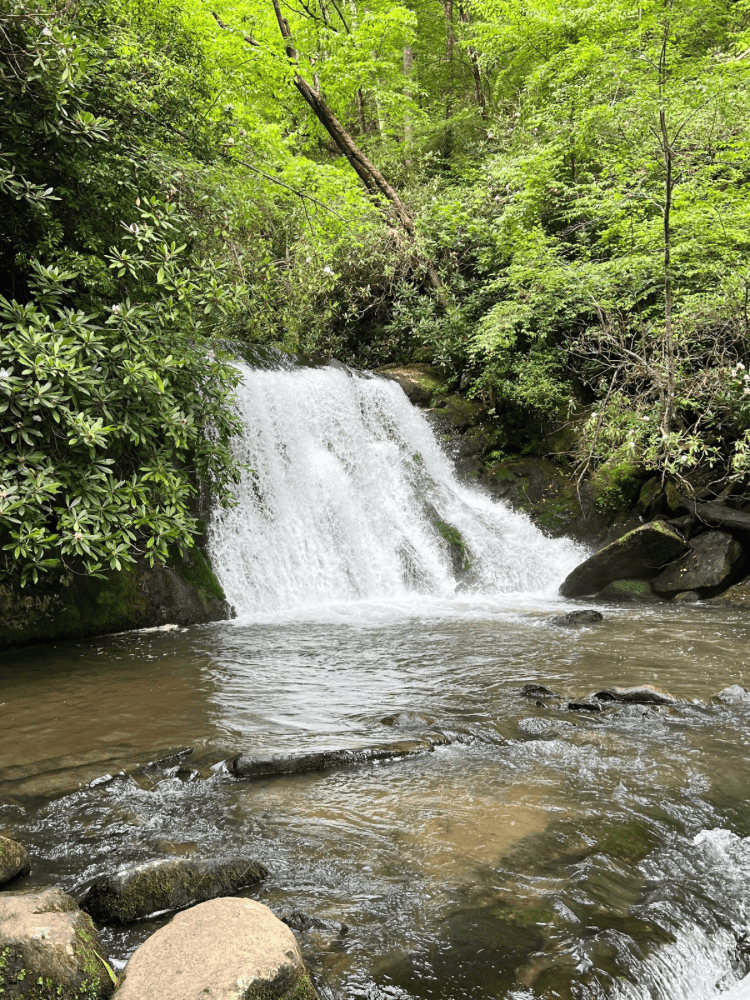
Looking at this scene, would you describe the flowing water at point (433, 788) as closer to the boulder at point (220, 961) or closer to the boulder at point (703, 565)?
the boulder at point (220, 961)

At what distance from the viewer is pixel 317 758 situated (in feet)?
15.3

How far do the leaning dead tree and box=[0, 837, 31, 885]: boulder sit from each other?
567 inches

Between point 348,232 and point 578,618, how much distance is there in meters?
8.25

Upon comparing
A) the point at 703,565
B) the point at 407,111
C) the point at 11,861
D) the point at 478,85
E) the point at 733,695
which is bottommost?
the point at 733,695

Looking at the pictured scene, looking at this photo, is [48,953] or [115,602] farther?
[115,602]

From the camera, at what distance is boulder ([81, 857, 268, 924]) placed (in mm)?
2977

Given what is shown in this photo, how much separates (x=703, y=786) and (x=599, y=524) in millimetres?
8867

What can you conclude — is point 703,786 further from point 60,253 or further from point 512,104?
point 512,104

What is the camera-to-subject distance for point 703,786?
166 inches

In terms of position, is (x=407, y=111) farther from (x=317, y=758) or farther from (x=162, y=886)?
(x=162, y=886)

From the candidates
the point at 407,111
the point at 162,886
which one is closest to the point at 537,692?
the point at 162,886

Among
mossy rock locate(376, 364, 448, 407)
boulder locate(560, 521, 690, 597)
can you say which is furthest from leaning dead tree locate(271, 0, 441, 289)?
boulder locate(560, 521, 690, 597)

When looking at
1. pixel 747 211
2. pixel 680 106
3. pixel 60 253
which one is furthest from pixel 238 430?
pixel 680 106

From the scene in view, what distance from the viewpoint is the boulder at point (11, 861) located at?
319cm
